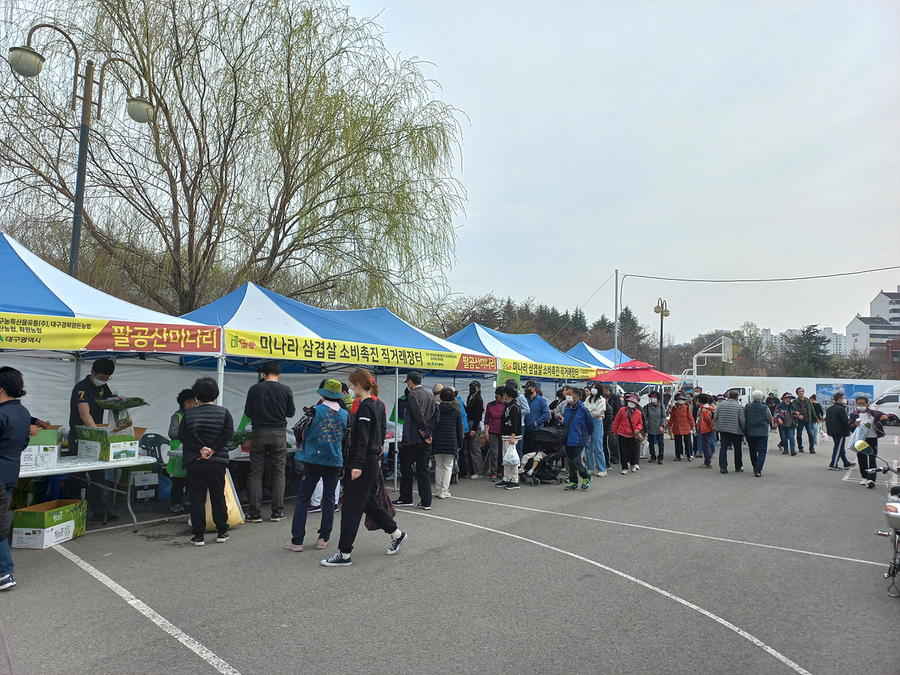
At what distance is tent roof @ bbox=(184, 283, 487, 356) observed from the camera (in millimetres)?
8258

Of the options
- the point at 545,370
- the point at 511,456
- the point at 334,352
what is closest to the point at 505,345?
the point at 545,370

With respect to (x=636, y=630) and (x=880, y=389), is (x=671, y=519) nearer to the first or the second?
(x=636, y=630)

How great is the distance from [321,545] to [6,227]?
8.52 m

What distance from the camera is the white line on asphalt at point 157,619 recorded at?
3416mm

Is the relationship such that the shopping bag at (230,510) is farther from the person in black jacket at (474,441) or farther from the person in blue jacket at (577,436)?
the person in blue jacket at (577,436)

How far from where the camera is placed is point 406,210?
40.6 ft

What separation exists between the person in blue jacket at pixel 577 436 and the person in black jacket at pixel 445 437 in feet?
7.16

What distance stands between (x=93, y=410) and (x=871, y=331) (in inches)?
4619

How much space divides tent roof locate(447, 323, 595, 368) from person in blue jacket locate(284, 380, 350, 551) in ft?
24.5

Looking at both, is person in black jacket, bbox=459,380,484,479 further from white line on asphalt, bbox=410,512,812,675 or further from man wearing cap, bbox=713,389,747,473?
man wearing cap, bbox=713,389,747,473

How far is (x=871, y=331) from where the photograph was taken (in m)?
96.1

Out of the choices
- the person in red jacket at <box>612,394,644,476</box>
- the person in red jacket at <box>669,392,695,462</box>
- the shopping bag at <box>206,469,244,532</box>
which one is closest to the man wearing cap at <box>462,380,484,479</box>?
the person in red jacket at <box>612,394,644,476</box>

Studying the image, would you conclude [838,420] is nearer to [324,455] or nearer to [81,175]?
[324,455]

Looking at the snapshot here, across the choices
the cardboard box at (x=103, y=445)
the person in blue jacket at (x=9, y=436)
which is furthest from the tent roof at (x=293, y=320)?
the person in blue jacket at (x=9, y=436)
